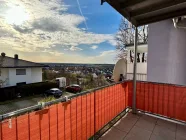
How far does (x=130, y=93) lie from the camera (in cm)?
372

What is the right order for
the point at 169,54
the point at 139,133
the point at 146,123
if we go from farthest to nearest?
the point at 169,54
the point at 146,123
the point at 139,133

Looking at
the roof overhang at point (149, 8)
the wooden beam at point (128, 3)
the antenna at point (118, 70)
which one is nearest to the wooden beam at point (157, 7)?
the roof overhang at point (149, 8)

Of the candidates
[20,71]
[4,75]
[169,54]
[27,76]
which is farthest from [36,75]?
[169,54]

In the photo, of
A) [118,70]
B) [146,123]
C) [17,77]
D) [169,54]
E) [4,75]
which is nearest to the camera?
[146,123]

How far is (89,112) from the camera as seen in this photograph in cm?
227

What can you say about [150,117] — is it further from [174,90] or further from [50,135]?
[50,135]

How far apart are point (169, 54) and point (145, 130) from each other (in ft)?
9.87

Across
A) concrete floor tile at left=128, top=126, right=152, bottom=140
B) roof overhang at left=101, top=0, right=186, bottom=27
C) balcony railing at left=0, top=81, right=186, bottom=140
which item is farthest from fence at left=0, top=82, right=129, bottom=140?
roof overhang at left=101, top=0, right=186, bottom=27

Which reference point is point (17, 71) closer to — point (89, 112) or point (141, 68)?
point (141, 68)

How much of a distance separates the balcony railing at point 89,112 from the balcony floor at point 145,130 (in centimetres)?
17

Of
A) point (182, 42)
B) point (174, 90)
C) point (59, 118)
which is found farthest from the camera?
point (182, 42)

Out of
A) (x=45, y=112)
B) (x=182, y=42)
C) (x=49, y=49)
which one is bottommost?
(x=45, y=112)

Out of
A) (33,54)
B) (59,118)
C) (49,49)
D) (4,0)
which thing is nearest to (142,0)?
(59,118)

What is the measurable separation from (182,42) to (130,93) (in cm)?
275
